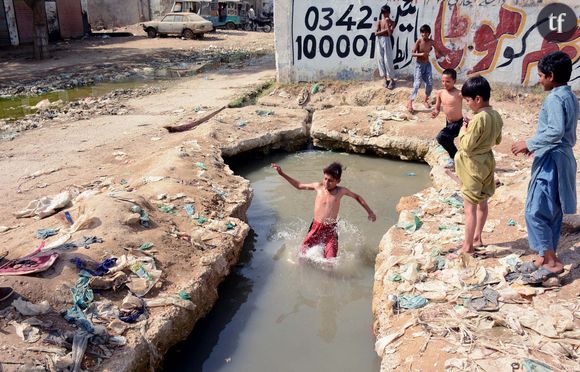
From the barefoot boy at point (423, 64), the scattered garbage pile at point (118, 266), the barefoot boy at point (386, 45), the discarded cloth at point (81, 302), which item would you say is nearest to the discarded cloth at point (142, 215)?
the scattered garbage pile at point (118, 266)

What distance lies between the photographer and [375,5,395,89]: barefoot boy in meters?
9.91

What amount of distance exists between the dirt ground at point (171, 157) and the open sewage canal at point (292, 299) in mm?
483

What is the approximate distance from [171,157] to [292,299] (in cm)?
284

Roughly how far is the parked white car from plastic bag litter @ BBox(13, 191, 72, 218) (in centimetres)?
2050

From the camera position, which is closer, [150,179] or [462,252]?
[462,252]

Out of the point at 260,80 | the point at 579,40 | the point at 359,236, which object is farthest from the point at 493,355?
the point at 260,80

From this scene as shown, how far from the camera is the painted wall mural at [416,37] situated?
31.4 ft

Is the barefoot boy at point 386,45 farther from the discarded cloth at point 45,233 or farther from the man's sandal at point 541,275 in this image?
the discarded cloth at point 45,233

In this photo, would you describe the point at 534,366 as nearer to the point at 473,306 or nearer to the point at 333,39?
the point at 473,306

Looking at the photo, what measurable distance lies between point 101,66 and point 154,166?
12004 mm

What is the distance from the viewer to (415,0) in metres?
10.1

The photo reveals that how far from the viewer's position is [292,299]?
4.74 meters

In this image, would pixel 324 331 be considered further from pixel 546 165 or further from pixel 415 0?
pixel 415 0

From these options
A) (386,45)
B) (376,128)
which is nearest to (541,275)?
(376,128)
